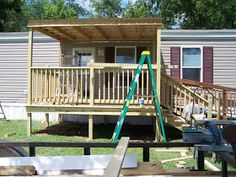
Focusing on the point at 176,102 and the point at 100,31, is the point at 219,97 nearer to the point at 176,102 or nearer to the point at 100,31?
the point at 176,102

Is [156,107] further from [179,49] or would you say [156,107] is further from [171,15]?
[171,15]

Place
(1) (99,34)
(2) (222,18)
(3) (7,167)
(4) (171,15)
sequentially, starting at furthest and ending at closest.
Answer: (4) (171,15), (2) (222,18), (1) (99,34), (3) (7,167)

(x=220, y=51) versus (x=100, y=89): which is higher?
(x=220, y=51)

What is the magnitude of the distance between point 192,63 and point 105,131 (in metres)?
3.91

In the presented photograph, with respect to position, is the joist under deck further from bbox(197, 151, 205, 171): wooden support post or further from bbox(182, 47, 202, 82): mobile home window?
bbox(197, 151, 205, 171): wooden support post

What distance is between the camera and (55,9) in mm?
35969

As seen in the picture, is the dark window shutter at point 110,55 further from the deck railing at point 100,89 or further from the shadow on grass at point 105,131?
the deck railing at point 100,89

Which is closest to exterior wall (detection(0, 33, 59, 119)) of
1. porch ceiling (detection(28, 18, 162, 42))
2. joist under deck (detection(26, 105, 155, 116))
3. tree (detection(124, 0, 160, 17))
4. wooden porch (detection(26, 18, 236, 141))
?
porch ceiling (detection(28, 18, 162, 42))

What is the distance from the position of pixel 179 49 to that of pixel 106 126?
3.66 metres

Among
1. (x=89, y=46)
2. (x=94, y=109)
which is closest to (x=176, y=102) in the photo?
(x=94, y=109)

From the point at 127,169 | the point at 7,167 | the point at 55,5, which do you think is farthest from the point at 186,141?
the point at 55,5

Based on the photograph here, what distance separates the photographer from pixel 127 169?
2857 millimetres

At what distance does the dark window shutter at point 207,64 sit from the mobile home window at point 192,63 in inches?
6.1

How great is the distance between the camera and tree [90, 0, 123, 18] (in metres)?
39.6
